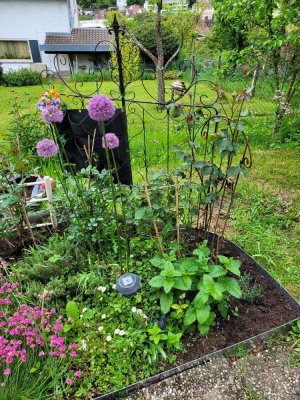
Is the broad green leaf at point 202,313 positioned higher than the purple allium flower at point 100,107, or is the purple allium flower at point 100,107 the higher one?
the purple allium flower at point 100,107

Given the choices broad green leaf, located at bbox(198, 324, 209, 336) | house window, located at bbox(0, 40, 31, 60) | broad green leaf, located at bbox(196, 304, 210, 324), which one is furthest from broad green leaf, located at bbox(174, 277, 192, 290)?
house window, located at bbox(0, 40, 31, 60)

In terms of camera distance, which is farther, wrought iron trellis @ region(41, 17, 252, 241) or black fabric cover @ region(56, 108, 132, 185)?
black fabric cover @ region(56, 108, 132, 185)

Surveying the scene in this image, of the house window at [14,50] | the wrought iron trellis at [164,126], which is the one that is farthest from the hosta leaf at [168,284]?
the house window at [14,50]

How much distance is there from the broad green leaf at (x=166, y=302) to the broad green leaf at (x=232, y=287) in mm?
330

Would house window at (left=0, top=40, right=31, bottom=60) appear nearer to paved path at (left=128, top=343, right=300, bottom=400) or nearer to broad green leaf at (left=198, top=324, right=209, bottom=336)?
broad green leaf at (left=198, top=324, right=209, bottom=336)

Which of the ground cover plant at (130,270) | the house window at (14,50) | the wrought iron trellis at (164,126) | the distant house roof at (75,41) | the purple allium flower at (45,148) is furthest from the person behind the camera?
the house window at (14,50)

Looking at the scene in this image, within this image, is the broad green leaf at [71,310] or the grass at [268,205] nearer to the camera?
the broad green leaf at [71,310]

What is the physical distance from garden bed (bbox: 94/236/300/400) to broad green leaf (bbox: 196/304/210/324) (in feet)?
0.64

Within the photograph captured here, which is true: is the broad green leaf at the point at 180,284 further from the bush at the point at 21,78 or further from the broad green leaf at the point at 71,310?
the bush at the point at 21,78

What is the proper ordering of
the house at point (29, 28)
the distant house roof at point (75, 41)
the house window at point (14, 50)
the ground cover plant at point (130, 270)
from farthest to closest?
1. the house window at point (14, 50)
2. the distant house roof at point (75, 41)
3. the house at point (29, 28)
4. the ground cover plant at point (130, 270)

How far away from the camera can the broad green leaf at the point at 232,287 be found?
1.66m

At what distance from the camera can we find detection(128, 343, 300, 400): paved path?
4.95 ft

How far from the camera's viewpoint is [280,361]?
65.8 inches

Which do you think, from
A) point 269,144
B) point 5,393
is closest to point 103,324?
point 5,393
